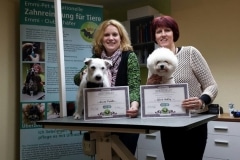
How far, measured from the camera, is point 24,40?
292cm

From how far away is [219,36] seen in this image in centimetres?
323

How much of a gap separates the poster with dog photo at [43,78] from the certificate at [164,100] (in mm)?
1692

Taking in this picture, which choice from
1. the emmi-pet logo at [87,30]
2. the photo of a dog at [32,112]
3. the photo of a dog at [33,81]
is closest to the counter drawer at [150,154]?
the photo of a dog at [32,112]

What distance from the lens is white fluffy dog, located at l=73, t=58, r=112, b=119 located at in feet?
4.51

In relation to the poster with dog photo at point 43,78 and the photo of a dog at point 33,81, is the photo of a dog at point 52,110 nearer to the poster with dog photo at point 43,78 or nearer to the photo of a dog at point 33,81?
the poster with dog photo at point 43,78

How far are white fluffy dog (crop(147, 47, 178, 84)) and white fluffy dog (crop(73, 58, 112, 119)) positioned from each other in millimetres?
257

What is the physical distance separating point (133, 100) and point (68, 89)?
1.82m

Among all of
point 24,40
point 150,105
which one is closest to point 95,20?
point 24,40

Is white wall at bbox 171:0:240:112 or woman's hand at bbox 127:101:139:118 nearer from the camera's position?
woman's hand at bbox 127:101:139:118

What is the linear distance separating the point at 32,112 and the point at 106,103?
1.84 meters

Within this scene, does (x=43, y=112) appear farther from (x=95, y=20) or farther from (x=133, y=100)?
(x=133, y=100)

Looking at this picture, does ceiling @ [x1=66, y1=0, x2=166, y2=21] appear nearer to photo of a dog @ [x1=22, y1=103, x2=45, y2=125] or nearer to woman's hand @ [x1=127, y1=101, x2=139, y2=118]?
photo of a dog @ [x1=22, y1=103, x2=45, y2=125]

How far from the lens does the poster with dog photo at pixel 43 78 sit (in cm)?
288

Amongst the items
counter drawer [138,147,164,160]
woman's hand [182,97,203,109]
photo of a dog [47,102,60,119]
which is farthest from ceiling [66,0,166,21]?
woman's hand [182,97,203,109]
